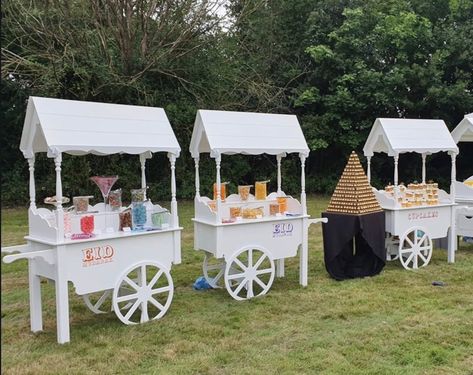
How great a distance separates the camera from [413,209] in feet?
22.4

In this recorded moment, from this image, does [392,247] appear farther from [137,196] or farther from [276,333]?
[137,196]

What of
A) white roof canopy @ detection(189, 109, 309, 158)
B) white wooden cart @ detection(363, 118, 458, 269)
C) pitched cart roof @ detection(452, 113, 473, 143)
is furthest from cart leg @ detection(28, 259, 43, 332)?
pitched cart roof @ detection(452, 113, 473, 143)

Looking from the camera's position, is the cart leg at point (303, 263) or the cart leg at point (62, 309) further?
the cart leg at point (303, 263)

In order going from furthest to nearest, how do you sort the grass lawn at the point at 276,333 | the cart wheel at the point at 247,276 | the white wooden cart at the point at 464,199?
the white wooden cart at the point at 464,199, the cart wheel at the point at 247,276, the grass lawn at the point at 276,333

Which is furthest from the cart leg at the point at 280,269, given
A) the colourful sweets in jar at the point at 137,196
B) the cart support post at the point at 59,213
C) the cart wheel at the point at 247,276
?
the cart support post at the point at 59,213

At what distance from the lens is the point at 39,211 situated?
181 inches

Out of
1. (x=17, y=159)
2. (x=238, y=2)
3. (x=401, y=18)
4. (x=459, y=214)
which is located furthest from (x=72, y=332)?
(x=401, y=18)

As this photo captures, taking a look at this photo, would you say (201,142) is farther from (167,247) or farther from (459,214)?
(459,214)

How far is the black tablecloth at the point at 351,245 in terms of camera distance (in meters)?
6.27

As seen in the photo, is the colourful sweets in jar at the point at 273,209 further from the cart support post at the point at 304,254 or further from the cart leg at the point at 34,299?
the cart leg at the point at 34,299

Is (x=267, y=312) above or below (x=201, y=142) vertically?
below

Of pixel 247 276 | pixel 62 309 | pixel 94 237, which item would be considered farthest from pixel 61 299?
pixel 247 276

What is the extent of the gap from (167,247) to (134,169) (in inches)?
329

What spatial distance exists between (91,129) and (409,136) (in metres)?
4.61
